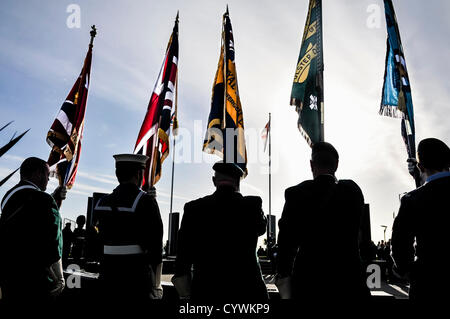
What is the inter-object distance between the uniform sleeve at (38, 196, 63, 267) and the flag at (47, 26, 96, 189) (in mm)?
3999

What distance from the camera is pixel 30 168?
3.45 m

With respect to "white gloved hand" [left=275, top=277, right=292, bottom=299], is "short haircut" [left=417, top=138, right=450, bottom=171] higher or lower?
higher

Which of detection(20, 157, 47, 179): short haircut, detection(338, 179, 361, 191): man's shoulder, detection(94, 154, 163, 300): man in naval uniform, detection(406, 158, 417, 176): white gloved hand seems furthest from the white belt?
detection(406, 158, 417, 176): white gloved hand

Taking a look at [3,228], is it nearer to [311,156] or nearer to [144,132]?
[311,156]

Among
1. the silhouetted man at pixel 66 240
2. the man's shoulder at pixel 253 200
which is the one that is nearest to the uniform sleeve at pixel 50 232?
the man's shoulder at pixel 253 200

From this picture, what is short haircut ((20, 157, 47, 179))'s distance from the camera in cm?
345

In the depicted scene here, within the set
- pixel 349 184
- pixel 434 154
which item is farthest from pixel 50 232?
pixel 434 154

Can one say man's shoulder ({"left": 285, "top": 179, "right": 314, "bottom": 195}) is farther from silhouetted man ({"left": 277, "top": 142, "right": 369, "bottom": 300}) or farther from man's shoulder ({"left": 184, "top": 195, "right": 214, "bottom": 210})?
man's shoulder ({"left": 184, "top": 195, "right": 214, "bottom": 210})

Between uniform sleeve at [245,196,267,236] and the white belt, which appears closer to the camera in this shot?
uniform sleeve at [245,196,267,236]

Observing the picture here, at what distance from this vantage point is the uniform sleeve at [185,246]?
2920 mm

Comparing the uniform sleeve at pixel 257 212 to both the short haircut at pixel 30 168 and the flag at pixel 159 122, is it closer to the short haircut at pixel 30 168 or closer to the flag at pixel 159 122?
the short haircut at pixel 30 168

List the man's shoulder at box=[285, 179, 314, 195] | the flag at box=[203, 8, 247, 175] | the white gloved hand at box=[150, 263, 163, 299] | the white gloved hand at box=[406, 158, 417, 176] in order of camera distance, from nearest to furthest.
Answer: the man's shoulder at box=[285, 179, 314, 195] < the white gloved hand at box=[150, 263, 163, 299] < the white gloved hand at box=[406, 158, 417, 176] < the flag at box=[203, 8, 247, 175]

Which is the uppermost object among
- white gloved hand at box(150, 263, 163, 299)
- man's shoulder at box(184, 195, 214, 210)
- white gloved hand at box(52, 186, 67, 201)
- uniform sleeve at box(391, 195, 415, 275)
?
white gloved hand at box(52, 186, 67, 201)

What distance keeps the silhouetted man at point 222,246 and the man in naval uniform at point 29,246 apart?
1.21 metres
